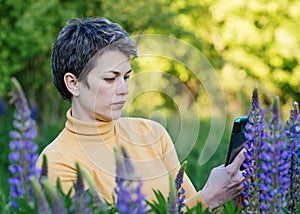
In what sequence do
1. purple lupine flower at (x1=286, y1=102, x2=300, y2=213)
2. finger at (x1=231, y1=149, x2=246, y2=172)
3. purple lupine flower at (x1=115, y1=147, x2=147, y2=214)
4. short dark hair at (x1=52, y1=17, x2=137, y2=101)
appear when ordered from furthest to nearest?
short dark hair at (x1=52, y1=17, x2=137, y2=101) → finger at (x1=231, y1=149, x2=246, y2=172) → purple lupine flower at (x1=286, y1=102, x2=300, y2=213) → purple lupine flower at (x1=115, y1=147, x2=147, y2=214)

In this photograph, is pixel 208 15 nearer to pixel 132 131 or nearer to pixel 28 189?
pixel 132 131

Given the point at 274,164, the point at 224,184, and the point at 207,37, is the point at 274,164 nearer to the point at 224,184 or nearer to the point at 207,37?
the point at 224,184

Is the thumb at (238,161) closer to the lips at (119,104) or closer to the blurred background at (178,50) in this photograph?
the lips at (119,104)

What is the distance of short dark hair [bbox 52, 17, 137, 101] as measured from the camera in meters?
3.12

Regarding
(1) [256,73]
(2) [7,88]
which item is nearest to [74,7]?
(2) [7,88]

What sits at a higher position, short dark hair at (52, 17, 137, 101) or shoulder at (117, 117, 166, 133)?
short dark hair at (52, 17, 137, 101)

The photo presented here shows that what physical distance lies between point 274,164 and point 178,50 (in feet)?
22.0

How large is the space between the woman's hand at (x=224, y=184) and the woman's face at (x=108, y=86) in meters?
0.54

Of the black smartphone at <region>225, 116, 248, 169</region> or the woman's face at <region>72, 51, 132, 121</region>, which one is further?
the woman's face at <region>72, 51, 132, 121</region>

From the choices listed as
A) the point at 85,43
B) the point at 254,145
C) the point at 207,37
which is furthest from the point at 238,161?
the point at 207,37

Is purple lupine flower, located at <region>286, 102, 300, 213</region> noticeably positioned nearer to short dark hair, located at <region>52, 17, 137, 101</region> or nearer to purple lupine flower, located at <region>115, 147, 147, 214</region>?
purple lupine flower, located at <region>115, 147, 147, 214</region>

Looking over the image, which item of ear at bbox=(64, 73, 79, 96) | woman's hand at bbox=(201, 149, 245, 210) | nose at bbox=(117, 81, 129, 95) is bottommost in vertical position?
woman's hand at bbox=(201, 149, 245, 210)

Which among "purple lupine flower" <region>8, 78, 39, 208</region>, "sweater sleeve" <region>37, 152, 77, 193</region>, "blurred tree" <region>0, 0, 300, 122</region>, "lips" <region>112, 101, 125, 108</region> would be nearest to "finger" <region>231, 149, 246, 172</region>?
"lips" <region>112, 101, 125, 108</region>

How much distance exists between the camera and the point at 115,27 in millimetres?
3199
